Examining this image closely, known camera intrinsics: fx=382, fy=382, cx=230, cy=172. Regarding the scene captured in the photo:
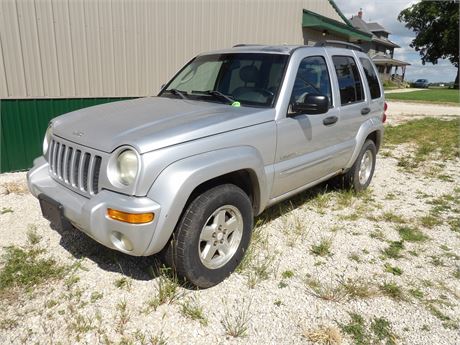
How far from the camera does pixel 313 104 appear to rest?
10.8 ft

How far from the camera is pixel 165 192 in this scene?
2.45 meters

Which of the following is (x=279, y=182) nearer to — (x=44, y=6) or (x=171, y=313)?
(x=171, y=313)

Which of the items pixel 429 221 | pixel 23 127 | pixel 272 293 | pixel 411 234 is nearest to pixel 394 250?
pixel 411 234

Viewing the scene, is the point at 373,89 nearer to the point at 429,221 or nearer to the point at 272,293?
the point at 429,221

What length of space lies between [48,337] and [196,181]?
1.39 meters

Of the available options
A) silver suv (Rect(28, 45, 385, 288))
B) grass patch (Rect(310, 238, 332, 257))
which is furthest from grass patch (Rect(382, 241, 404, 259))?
silver suv (Rect(28, 45, 385, 288))

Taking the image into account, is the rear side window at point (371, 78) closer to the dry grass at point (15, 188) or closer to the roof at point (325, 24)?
the dry grass at point (15, 188)

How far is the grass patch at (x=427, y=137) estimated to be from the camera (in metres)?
7.88

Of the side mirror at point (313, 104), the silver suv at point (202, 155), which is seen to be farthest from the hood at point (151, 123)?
the side mirror at point (313, 104)

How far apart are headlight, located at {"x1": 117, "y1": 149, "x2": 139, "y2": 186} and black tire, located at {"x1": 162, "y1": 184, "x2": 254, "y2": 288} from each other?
1.54 feet

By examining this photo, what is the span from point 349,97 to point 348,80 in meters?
0.21

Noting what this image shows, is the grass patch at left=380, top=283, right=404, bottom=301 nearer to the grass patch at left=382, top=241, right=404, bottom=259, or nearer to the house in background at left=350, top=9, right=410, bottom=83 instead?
the grass patch at left=382, top=241, right=404, bottom=259

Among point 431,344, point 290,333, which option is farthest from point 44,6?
point 431,344

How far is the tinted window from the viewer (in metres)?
3.59
